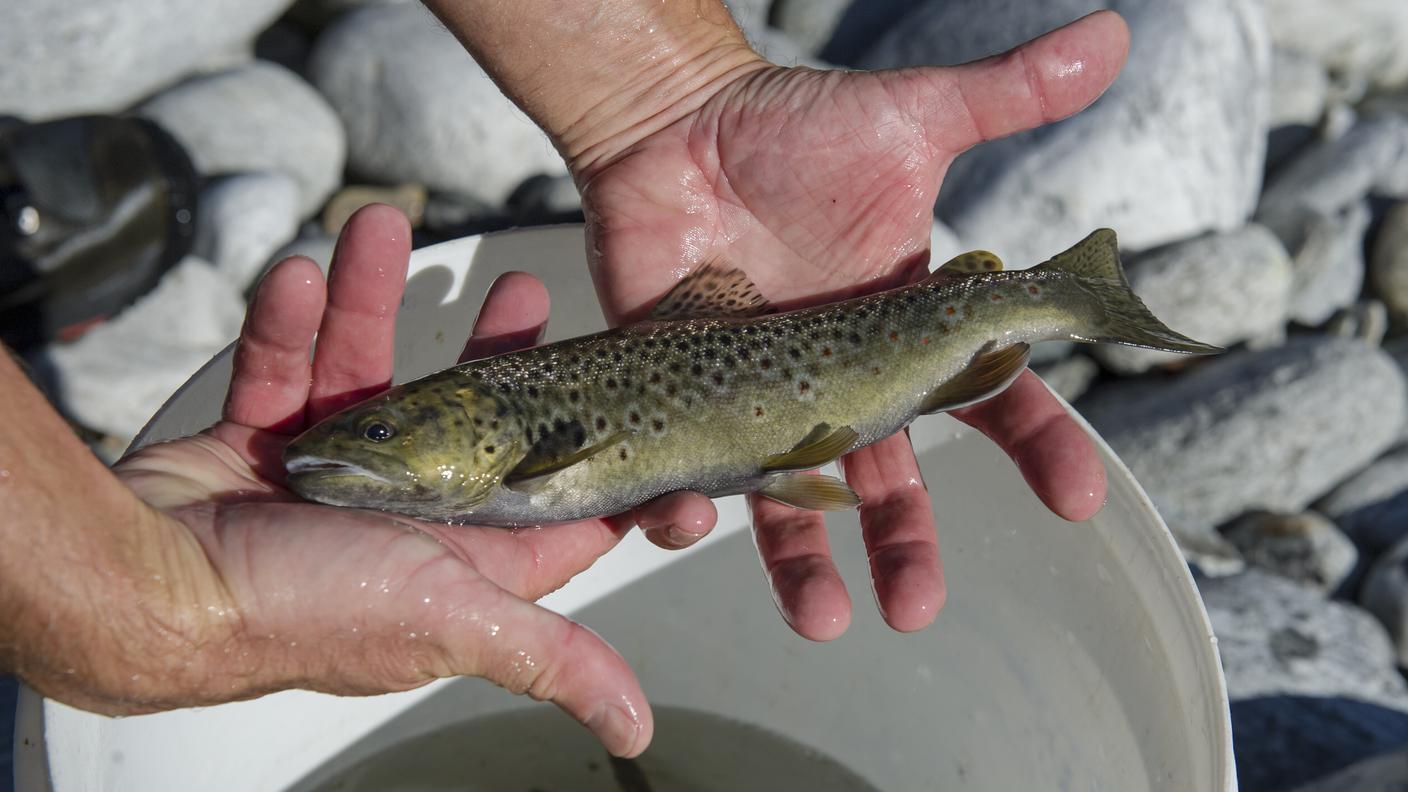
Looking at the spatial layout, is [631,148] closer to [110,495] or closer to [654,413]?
[654,413]

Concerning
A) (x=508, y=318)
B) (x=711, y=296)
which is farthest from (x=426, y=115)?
(x=711, y=296)

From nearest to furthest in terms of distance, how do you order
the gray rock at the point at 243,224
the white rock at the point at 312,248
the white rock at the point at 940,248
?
1. the white rock at the point at 940,248
2. the white rock at the point at 312,248
3. the gray rock at the point at 243,224

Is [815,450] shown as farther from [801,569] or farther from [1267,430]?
[1267,430]

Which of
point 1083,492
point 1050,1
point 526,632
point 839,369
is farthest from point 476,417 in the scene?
point 1050,1

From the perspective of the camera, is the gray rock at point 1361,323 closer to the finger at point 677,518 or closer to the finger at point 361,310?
the finger at point 677,518

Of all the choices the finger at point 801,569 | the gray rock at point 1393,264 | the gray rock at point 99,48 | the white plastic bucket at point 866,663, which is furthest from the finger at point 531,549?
the gray rock at point 1393,264

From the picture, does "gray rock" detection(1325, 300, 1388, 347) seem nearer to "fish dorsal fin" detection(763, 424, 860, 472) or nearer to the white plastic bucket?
the white plastic bucket

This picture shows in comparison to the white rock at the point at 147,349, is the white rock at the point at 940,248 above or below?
above
